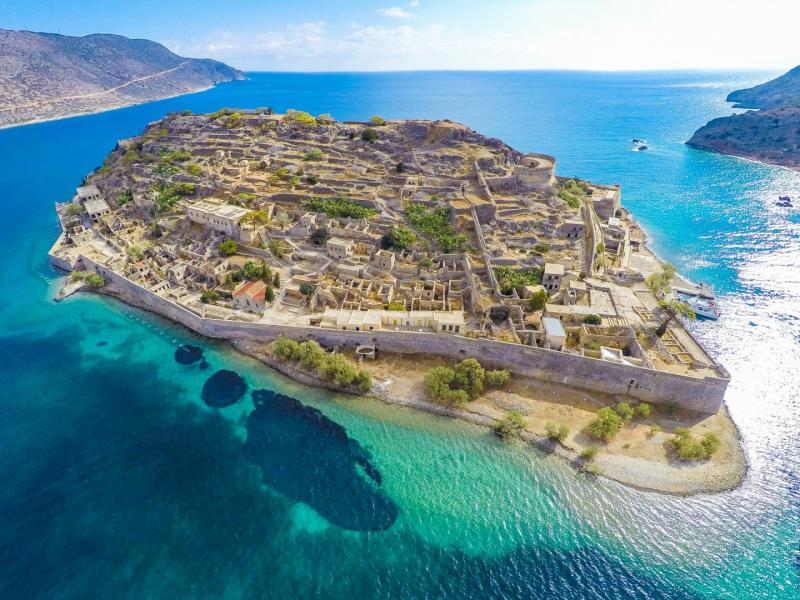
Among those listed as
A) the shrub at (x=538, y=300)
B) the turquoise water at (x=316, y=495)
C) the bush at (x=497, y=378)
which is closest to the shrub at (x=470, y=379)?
the bush at (x=497, y=378)

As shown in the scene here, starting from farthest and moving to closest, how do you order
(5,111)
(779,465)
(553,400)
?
(5,111)
(553,400)
(779,465)

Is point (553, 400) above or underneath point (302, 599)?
above

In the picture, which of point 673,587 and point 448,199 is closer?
point 673,587

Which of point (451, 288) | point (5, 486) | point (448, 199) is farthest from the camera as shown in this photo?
point (448, 199)

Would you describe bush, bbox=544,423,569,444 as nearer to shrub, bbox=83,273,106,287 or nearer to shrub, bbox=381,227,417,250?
shrub, bbox=381,227,417,250

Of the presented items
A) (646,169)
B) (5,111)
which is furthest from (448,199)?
(5,111)

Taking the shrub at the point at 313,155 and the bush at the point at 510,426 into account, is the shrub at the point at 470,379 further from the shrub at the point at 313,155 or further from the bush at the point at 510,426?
the shrub at the point at 313,155

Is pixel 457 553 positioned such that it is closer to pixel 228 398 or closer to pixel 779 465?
pixel 228 398

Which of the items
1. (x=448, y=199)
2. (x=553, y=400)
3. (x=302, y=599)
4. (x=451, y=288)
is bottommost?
(x=302, y=599)
